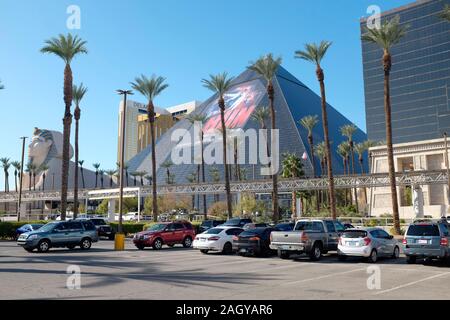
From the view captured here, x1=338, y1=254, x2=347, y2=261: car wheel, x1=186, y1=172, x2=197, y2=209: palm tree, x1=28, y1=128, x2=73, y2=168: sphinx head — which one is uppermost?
x1=28, y1=128, x2=73, y2=168: sphinx head

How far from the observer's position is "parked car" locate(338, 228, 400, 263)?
61.5 ft

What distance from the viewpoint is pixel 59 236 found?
82.1 ft

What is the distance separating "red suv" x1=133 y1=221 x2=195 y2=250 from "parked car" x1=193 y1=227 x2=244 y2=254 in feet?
11.6

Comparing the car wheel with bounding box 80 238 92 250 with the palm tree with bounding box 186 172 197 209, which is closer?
the car wheel with bounding box 80 238 92 250

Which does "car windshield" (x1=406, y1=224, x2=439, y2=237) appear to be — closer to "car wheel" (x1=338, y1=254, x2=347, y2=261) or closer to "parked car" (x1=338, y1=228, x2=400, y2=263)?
"parked car" (x1=338, y1=228, x2=400, y2=263)

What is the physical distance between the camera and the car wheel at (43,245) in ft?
79.0

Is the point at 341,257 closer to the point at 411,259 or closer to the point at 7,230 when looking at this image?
the point at 411,259

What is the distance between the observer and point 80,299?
1009cm

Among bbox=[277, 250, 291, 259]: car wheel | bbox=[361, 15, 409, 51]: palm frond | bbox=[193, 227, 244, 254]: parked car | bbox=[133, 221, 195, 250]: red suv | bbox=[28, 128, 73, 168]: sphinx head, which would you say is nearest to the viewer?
bbox=[277, 250, 291, 259]: car wheel

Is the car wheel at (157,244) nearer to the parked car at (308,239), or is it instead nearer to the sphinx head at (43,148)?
the parked car at (308,239)

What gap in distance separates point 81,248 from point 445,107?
13016 centimetres

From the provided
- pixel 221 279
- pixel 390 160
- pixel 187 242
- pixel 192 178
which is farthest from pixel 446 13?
pixel 192 178

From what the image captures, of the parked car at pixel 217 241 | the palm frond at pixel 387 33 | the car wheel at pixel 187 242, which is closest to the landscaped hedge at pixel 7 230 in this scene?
the car wheel at pixel 187 242

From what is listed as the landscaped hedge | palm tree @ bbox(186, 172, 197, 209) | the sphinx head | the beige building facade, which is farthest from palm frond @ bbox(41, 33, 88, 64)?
the sphinx head
